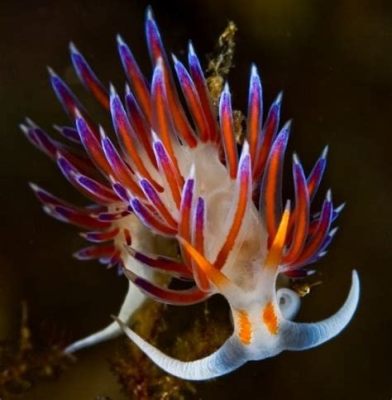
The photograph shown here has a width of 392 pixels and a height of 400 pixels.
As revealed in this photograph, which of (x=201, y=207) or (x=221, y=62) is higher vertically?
(x=221, y=62)

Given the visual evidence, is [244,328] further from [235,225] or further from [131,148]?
[131,148]

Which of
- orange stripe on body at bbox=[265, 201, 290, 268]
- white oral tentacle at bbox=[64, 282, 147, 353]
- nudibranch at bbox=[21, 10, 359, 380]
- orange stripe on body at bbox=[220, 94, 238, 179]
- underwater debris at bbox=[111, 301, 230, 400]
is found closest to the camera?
orange stripe on body at bbox=[265, 201, 290, 268]

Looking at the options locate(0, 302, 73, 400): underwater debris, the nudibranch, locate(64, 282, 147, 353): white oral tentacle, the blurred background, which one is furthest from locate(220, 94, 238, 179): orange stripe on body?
Answer: locate(0, 302, 73, 400): underwater debris

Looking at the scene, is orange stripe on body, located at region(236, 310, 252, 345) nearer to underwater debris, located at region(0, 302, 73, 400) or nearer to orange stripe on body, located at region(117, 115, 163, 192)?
orange stripe on body, located at region(117, 115, 163, 192)

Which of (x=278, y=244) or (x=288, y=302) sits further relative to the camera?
(x=288, y=302)

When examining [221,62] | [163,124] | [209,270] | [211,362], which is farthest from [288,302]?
[221,62]

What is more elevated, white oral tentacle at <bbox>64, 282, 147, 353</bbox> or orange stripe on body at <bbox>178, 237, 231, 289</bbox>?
orange stripe on body at <bbox>178, 237, 231, 289</bbox>

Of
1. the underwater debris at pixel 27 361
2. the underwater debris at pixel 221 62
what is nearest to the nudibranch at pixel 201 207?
the underwater debris at pixel 221 62
